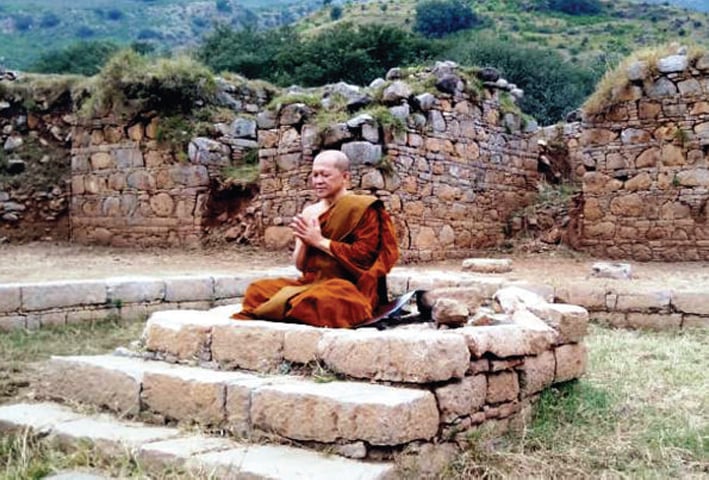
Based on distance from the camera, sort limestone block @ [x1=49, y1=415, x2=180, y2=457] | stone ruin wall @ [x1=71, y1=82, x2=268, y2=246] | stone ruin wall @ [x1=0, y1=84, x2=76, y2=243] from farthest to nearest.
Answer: stone ruin wall @ [x1=0, y1=84, x2=76, y2=243] → stone ruin wall @ [x1=71, y1=82, x2=268, y2=246] → limestone block @ [x1=49, y1=415, x2=180, y2=457]

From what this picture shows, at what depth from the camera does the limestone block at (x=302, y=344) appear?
4.68m

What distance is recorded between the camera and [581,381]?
18.9 ft

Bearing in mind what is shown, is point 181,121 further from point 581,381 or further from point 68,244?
point 581,381

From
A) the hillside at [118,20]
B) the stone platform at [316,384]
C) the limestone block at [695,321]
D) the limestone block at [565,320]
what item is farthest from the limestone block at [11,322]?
the hillside at [118,20]

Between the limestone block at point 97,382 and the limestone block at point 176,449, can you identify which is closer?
the limestone block at point 176,449

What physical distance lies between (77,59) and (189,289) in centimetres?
2716

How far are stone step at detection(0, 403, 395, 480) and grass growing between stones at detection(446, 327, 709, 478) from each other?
689 mm

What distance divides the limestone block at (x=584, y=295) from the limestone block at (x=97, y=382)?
5366 millimetres

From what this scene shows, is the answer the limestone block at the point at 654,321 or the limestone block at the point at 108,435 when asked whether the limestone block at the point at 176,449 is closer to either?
the limestone block at the point at 108,435

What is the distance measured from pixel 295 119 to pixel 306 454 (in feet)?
30.0

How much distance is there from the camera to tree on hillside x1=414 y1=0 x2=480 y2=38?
4319 cm

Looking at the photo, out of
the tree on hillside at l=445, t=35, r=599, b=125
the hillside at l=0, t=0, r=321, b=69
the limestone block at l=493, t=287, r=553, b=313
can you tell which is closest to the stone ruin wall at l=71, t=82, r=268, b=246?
the limestone block at l=493, t=287, r=553, b=313

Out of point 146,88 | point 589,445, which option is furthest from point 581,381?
point 146,88

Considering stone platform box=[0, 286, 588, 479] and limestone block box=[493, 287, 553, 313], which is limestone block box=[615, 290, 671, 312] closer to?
limestone block box=[493, 287, 553, 313]
